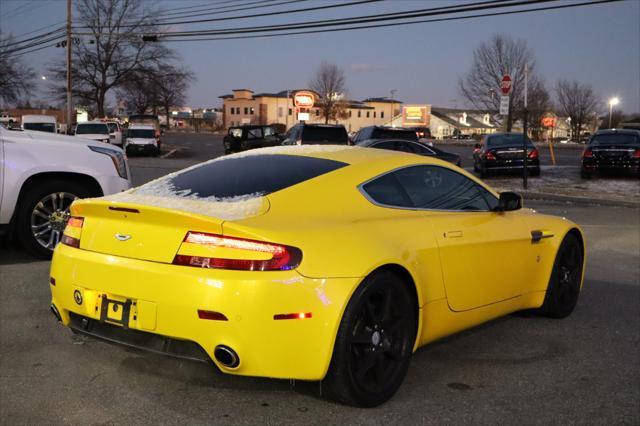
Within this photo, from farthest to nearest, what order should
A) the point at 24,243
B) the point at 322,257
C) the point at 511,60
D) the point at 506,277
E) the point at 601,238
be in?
the point at 511,60 → the point at 601,238 → the point at 24,243 → the point at 506,277 → the point at 322,257

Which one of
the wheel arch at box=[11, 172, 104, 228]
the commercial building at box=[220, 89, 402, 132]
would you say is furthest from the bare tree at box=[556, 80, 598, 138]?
the wheel arch at box=[11, 172, 104, 228]

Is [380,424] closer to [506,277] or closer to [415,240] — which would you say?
[415,240]

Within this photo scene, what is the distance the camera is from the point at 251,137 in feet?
113

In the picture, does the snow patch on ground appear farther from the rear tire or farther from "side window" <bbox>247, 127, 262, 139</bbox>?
"side window" <bbox>247, 127, 262, 139</bbox>

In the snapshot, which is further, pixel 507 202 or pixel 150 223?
pixel 507 202

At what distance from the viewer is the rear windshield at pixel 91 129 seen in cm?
3253

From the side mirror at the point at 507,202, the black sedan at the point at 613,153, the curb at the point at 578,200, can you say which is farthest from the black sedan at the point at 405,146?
the side mirror at the point at 507,202

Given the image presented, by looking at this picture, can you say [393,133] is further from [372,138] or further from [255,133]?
[255,133]

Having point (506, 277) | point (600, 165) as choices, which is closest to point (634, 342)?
point (506, 277)

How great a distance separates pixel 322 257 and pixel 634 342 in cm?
279

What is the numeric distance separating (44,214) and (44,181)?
356mm

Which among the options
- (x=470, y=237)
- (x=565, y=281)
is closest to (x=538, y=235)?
(x=565, y=281)

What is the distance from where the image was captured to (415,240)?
374 cm

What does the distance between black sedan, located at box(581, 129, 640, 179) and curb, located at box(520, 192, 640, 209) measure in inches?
193
